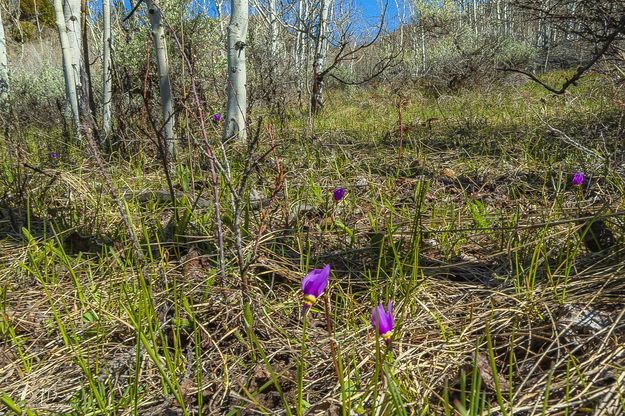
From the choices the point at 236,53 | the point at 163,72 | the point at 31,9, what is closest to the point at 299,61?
the point at 236,53

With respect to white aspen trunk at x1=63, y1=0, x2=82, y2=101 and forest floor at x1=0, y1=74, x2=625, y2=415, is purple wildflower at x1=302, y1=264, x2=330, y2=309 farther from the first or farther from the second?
white aspen trunk at x1=63, y1=0, x2=82, y2=101

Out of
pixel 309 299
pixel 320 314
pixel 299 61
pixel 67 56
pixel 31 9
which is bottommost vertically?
pixel 320 314

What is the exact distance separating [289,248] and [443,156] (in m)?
2.08

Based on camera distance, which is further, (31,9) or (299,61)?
(31,9)

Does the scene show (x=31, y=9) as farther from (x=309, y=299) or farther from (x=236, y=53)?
(x=309, y=299)

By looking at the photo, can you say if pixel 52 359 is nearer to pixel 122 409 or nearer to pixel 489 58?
pixel 122 409

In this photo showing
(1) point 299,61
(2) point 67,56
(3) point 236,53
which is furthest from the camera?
(1) point 299,61

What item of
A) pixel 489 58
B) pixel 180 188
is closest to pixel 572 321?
pixel 180 188

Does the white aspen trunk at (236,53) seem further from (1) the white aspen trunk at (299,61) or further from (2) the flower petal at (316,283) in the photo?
(2) the flower petal at (316,283)

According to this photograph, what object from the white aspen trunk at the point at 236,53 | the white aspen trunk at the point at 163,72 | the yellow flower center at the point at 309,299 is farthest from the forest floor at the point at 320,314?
the white aspen trunk at the point at 236,53

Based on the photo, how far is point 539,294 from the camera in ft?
4.28

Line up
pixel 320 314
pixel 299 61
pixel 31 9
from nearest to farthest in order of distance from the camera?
pixel 320 314 → pixel 299 61 → pixel 31 9

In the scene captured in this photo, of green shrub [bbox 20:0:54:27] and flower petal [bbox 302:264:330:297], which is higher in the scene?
green shrub [bbox 20:0:54:27]

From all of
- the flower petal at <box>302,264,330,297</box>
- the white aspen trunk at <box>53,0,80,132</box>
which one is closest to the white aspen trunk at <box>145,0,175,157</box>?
the white aspen trunk at <box>53,0,80,132</box>
